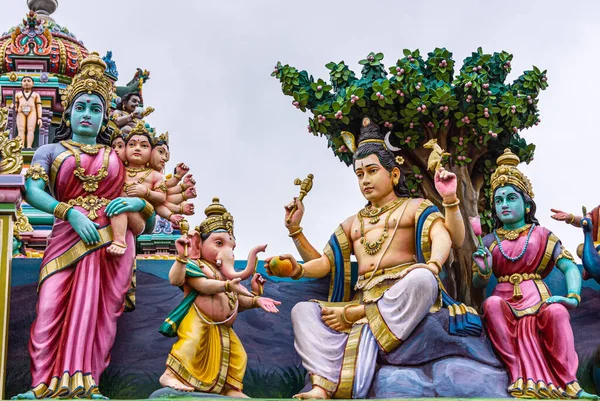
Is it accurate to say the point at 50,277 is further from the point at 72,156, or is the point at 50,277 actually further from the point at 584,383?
the point at 584,383

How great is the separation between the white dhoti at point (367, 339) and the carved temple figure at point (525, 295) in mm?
559

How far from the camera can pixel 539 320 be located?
29.2 feet

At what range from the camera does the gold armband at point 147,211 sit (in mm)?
9055

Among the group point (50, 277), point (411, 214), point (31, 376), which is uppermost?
point (411, 214)

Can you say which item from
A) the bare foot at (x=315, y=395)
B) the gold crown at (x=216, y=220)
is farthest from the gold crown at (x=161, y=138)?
the bare foot at (x=315, y=395)

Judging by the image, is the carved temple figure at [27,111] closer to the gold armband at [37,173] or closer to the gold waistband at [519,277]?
the gold armband at [37,173]

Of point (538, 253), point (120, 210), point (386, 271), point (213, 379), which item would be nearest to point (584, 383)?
point (538, 253)

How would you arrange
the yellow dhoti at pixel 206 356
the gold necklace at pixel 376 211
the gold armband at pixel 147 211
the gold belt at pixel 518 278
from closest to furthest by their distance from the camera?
the yellow dhoti at pixel 206 356 → the gold armband at pixel 147 211 → the gold belt at pixel 518 278 → the gold necklace at pixel 376 211

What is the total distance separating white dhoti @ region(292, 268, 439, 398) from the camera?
338 inches

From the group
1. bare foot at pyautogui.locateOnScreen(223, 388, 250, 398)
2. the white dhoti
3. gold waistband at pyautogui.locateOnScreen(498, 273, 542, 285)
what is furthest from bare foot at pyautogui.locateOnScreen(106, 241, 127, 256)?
gold waistband at pyautogui.locateOnScreen(498, 273, 542, 285)

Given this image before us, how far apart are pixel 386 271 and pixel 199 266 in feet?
4.13

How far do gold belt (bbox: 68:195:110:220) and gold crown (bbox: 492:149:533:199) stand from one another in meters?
2.76

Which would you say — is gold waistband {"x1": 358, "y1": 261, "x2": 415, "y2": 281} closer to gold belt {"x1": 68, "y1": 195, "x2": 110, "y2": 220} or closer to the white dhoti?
the white dhoti

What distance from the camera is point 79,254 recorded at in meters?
8.82
